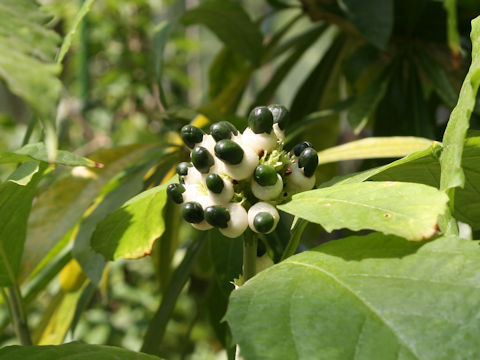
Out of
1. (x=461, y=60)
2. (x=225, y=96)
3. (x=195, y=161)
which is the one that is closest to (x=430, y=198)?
(x=195, y=161)

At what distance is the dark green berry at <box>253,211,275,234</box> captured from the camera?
13.2 inches

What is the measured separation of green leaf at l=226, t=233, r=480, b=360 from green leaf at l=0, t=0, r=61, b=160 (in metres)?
0.13

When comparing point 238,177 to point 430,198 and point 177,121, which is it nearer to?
point 430,198

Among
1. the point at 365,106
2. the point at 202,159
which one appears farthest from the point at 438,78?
the point at 202,159

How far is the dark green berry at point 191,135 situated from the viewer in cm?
37

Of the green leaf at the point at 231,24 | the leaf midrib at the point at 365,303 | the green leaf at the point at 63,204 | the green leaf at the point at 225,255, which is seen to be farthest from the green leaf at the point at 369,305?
the green leaf at the point at 231,24

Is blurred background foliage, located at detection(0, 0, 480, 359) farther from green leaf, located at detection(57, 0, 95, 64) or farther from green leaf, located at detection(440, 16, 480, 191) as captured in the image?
green leaf, located at detection(440, 16, 480, 191)

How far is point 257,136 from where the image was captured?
37 centimetres

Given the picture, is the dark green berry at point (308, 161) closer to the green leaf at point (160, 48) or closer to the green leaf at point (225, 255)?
the green leaf at point (225, 255)

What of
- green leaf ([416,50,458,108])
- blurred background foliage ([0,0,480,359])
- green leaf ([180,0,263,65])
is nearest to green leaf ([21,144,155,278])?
blurred background foliage ([0,0,480,359])

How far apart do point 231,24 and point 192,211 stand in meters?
0.54

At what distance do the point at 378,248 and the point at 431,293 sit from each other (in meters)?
0.05

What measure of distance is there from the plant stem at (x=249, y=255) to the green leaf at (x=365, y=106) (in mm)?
343

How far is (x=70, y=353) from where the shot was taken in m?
0.34
